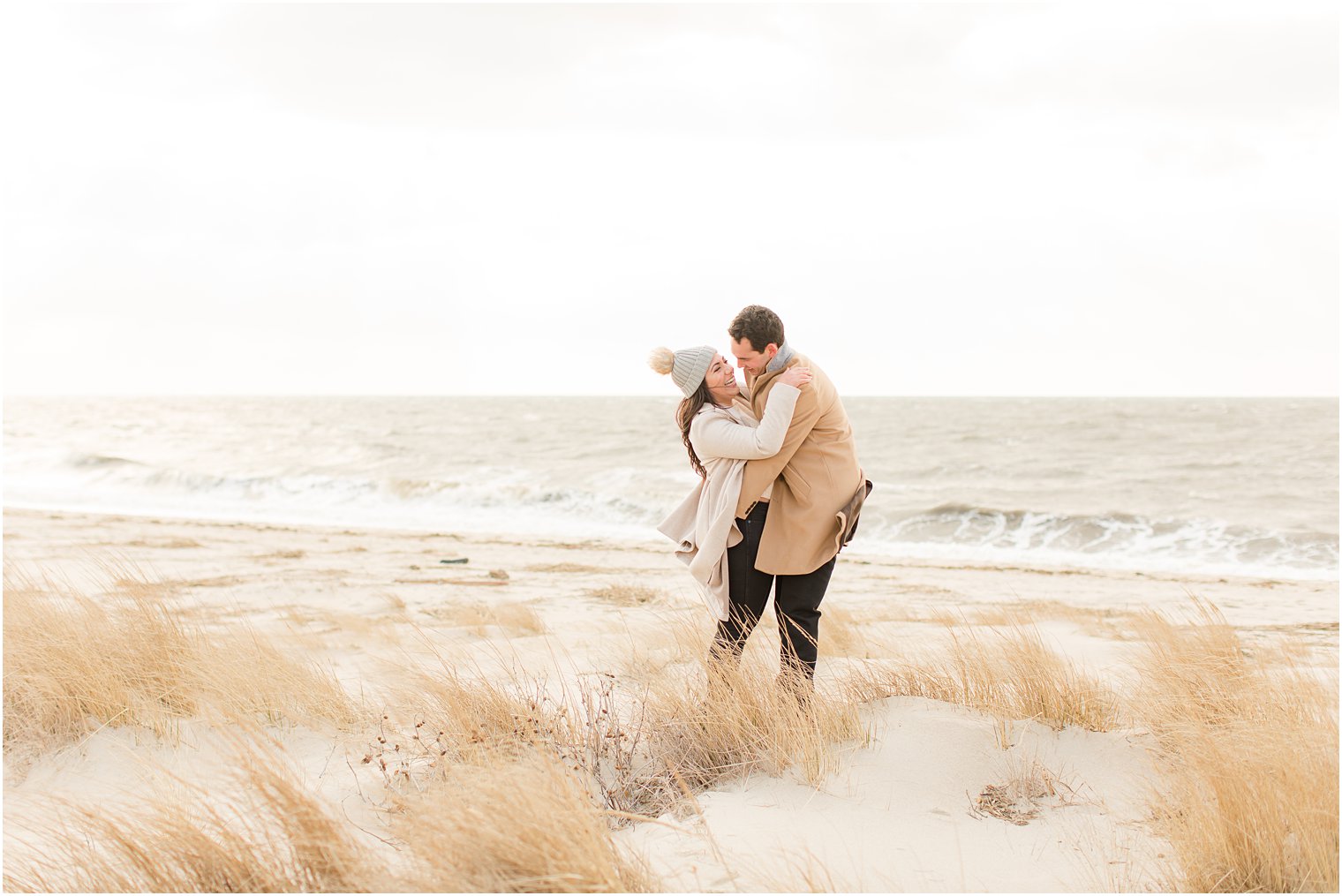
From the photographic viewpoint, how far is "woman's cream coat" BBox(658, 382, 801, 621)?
147 inches

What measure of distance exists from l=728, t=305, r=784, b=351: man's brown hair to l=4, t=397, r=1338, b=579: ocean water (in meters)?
12.6

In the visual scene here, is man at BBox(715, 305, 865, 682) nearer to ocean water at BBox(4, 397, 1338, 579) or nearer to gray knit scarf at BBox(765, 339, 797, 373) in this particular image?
gray knit scarf at BBox(765, 339, 797, 373)

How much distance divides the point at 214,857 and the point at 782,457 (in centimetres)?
253

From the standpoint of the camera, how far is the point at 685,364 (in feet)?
13.2

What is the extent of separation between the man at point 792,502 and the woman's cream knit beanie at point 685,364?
16 cm

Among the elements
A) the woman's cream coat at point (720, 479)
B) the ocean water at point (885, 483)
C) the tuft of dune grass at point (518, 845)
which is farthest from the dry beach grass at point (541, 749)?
the ocean water at point (885, 483)

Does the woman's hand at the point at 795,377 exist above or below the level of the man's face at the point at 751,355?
below

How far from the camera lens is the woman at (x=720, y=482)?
389 centimetres

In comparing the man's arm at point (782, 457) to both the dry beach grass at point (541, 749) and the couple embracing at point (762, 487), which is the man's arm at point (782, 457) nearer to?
the couple embracing at point (762, 487)

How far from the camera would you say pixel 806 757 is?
3379 mm

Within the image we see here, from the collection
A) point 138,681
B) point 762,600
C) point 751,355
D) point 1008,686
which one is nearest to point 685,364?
point 751,355

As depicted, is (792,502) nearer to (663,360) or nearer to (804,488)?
(804,488)

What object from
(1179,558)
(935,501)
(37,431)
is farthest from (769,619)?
(37,431)

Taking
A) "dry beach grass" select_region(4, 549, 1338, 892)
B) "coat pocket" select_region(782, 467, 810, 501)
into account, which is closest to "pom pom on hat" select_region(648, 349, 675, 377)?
"coat pocket" select_region(782, 467, 810, 501)
